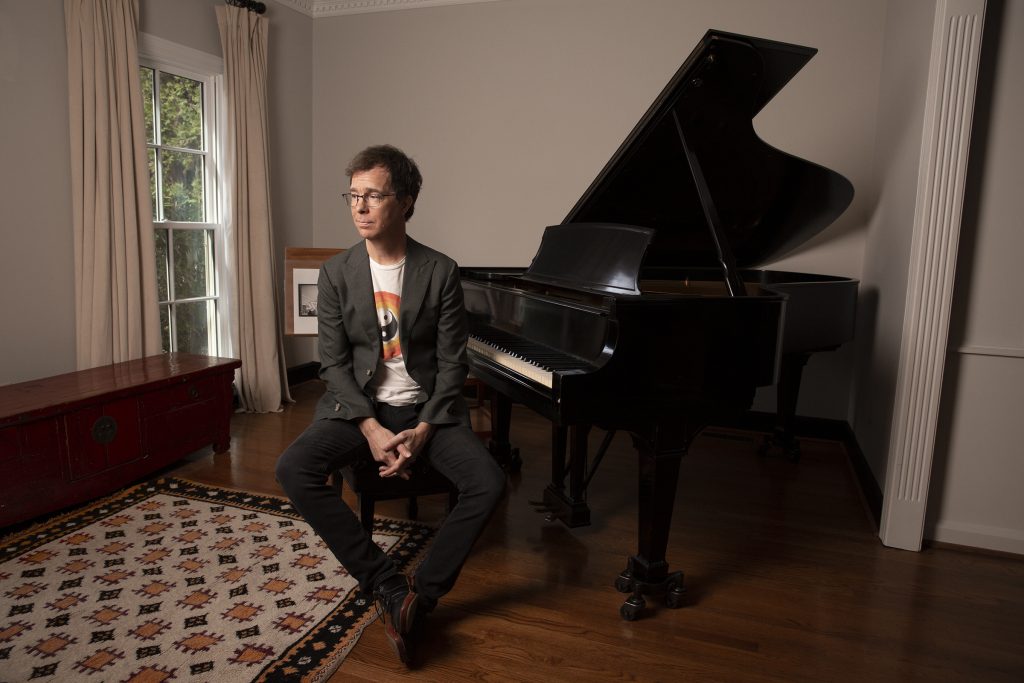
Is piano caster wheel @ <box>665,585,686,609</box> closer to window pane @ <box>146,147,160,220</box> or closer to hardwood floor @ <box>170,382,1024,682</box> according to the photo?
hardwood floor @ <box>170,382,1024,682</box>

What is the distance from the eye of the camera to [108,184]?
3.57 meters

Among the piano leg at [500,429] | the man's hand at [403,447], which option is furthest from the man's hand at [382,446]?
the piano leg at [500,429]

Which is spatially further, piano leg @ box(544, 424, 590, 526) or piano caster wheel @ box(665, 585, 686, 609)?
piano leg @ box(544, 424, 590, 526)

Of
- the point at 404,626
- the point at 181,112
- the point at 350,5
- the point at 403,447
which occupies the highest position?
the point at 350,5

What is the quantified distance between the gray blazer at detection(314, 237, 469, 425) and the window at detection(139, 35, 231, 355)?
2508 millimetres

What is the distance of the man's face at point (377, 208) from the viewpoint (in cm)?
208

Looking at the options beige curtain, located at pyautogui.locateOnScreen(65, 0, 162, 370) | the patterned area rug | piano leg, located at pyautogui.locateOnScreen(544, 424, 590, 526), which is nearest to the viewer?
the patterned area rug

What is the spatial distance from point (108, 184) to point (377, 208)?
2.30 metres

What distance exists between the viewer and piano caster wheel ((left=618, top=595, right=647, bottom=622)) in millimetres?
2219

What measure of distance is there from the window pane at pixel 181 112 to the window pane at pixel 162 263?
565 mm

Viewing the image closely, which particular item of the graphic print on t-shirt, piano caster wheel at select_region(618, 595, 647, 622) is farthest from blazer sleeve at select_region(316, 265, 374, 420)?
piano caster wheel at select_region(618, 595, 647, 622)

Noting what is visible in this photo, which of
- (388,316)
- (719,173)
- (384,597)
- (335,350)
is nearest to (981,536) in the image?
(719,173)

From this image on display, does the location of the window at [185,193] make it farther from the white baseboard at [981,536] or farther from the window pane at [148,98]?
the white baseboard at [981,536]

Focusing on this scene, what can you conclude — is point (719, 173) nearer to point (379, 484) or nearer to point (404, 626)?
point (379, 484)
